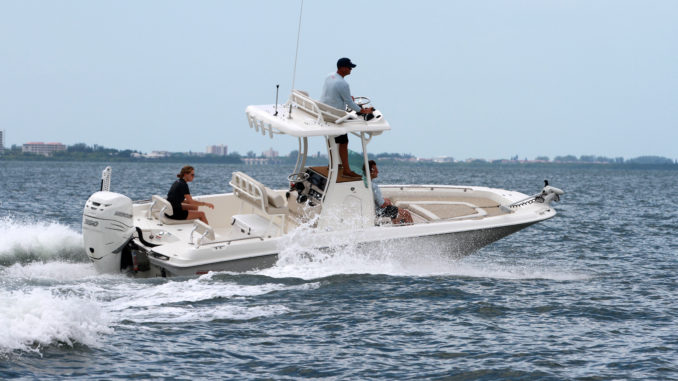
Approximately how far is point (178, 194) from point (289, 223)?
1777mm

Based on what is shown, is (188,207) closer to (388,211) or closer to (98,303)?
(388,211)

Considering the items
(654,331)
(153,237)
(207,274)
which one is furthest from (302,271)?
(654,331)

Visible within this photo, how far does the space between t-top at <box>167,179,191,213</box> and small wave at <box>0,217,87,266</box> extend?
4.89 ft

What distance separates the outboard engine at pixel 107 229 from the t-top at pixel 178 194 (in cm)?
138

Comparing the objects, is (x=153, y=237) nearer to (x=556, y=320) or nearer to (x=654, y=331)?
(x=556, y=320)

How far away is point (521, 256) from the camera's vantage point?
634 inches

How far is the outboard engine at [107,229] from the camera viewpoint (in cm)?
1034

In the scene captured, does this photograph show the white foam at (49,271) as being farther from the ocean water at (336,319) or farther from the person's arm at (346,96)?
the person's arm at (346,96)

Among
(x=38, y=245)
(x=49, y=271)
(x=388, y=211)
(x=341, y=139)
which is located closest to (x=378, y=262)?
(x=388, y=211)

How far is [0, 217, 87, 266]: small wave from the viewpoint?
37.3ft

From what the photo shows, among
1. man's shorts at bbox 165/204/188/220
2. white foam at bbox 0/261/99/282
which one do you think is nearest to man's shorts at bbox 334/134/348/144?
man's shorts at bbox 165/204/188/220

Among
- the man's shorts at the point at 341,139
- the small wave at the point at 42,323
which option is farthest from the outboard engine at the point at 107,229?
the man's shorts at the point at 341,139

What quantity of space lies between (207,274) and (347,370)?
3.50 m

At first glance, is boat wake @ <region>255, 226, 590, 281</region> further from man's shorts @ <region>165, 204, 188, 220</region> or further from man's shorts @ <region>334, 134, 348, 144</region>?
man's shorts @ <region>165, 204, 188, 220</region>
